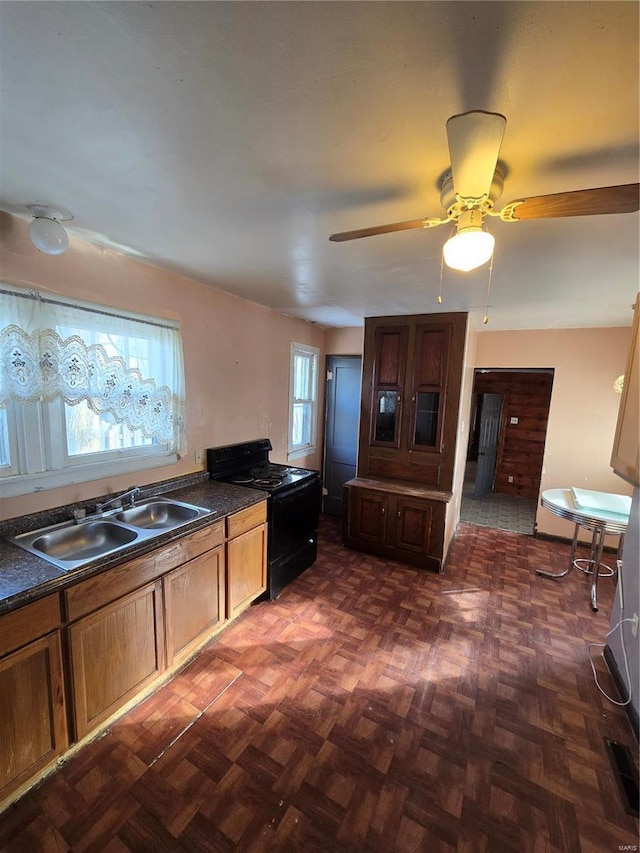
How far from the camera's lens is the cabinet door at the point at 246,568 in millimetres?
2285

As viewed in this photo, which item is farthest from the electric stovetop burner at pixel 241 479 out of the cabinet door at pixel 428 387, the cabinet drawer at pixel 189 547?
the cabinet door at pixel 428 387

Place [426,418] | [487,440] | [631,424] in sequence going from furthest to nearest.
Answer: [487,440], [426,418], [631,424]

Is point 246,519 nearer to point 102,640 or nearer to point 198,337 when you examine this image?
point 102,640

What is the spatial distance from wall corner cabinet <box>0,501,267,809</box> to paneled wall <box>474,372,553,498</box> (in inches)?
202

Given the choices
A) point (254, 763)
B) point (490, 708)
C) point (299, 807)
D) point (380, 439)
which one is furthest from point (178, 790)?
point (380, 439)

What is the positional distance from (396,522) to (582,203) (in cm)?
280

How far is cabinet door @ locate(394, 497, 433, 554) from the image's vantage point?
3203 millimetres

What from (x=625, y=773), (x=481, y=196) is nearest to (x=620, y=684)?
(x=625, y=773)

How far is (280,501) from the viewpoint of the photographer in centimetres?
265

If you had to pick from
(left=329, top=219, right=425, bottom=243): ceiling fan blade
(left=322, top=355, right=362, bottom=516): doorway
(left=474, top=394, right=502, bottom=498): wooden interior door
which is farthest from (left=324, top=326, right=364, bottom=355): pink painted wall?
(left=329, top=219, right=425, bottom=243): ceiling fan blade

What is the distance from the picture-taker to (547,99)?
873mm

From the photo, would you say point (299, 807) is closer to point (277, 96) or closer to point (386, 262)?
point (277, 96)

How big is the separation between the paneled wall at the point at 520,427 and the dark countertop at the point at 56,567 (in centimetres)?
484

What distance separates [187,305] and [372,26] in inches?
82.9
